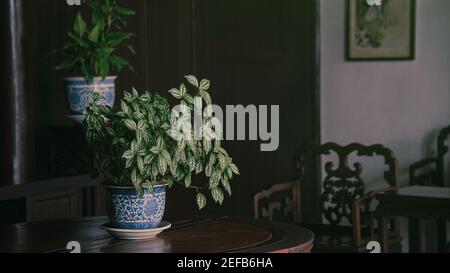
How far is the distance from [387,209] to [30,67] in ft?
5.77

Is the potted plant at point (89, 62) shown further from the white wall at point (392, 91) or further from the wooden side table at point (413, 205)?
A: the white wall at point (392, 91)

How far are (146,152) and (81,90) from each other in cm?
157

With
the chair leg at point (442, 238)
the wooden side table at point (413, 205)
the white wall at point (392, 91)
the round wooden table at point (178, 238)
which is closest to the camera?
the round wooden table at point (178, 238)

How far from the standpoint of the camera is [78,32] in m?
3.85

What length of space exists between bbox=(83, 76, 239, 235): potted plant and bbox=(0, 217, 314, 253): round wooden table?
92mm

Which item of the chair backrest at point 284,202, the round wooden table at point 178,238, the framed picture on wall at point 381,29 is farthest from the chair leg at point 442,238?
the round wooden table at point 178,238

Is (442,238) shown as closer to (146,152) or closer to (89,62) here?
(89,62)

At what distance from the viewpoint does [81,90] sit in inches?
149

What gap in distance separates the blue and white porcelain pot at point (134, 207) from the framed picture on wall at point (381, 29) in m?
2.89

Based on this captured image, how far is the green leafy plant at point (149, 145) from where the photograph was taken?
231 cm

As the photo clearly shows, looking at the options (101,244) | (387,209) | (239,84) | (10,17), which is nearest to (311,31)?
(239,84)
